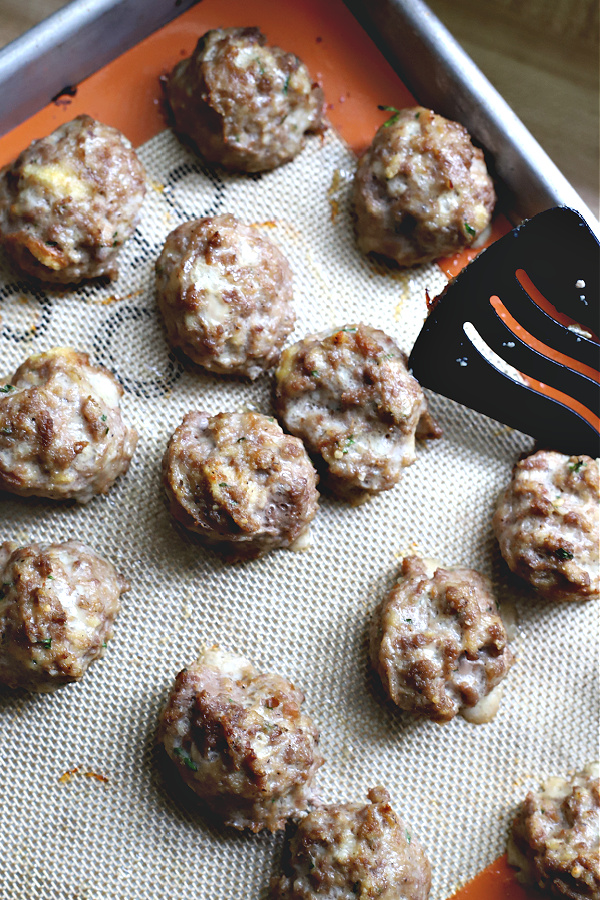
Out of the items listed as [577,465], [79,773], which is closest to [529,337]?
[577,465]

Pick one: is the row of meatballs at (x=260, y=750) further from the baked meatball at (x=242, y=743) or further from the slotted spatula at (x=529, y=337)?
the slotted spatula at (x=529, y=337)

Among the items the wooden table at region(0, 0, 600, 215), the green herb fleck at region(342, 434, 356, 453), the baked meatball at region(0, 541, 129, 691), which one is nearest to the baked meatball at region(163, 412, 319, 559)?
the green herb fleck at region(342, 434, 356, 453)

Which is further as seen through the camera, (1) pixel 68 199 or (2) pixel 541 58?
(2) pixel 541 58

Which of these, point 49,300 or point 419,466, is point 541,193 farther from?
point 49,300

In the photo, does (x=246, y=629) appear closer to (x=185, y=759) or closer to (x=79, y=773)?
(x=185, y=759)

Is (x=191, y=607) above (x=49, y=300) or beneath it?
beneath

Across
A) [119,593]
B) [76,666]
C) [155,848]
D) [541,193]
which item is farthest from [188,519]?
[541,193]

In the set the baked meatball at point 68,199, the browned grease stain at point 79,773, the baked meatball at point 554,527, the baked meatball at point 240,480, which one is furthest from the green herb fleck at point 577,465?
the browned grease stain at point 79,773
